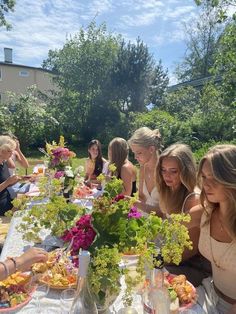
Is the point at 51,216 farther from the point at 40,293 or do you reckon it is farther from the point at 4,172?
the point at 4,172

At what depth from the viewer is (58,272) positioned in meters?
1.64

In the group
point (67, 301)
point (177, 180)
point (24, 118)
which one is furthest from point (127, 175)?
point (24, 118)

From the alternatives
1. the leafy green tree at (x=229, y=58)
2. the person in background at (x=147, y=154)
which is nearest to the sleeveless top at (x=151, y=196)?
the person in background at (x=147, y=154)

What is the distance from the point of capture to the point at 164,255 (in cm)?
113

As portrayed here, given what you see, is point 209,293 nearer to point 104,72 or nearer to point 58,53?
point 104,72

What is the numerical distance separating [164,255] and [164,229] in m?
0.09

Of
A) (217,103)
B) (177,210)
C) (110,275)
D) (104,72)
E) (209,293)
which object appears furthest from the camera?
(104,72)

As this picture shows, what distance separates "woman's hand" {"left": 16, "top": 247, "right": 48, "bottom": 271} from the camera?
1673 millimetres

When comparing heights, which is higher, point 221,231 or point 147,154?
point 147,154

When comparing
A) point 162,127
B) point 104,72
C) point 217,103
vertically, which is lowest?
point 162,127

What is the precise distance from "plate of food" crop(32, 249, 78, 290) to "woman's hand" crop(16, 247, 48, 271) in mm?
27

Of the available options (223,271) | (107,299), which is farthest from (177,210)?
(107,299)

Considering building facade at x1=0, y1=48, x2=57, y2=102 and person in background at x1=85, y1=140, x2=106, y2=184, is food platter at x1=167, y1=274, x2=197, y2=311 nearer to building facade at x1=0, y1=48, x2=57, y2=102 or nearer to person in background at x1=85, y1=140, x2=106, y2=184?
person in background at x1=85, y1=140, x2=106, y2=184

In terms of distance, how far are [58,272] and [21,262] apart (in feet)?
0.68
